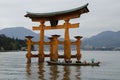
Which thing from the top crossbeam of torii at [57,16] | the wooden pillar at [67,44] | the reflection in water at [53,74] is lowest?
the reflection in water at [53,74]

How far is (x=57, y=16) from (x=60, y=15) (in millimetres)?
835

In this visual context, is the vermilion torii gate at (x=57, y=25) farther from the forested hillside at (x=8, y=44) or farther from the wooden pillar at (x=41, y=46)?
the forested hillside at (x=8, y=44)

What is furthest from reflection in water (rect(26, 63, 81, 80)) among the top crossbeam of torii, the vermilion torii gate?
the top crossbeam of torii

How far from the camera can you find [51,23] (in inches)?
2092

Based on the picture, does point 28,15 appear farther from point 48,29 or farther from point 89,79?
point 89,79

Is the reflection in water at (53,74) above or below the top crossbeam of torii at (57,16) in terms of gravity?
below

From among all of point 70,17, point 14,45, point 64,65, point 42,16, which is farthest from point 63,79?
point 14,45

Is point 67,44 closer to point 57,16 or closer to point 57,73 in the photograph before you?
point 57,16

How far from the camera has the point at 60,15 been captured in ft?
169

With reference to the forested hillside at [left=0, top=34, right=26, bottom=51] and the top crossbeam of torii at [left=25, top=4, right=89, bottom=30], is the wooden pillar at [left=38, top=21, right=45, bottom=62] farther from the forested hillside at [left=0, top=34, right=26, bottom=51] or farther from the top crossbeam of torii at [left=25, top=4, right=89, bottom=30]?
Result: the forested hillside at [left=0, top=34, right=26, bottom=51]

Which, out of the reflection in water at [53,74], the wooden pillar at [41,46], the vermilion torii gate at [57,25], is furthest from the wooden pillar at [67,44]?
the wooden pillar at [41,46]

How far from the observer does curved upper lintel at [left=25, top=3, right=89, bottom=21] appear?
156 feet

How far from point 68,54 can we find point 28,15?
10333mm

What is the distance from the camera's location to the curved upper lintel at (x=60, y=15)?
47.7m
